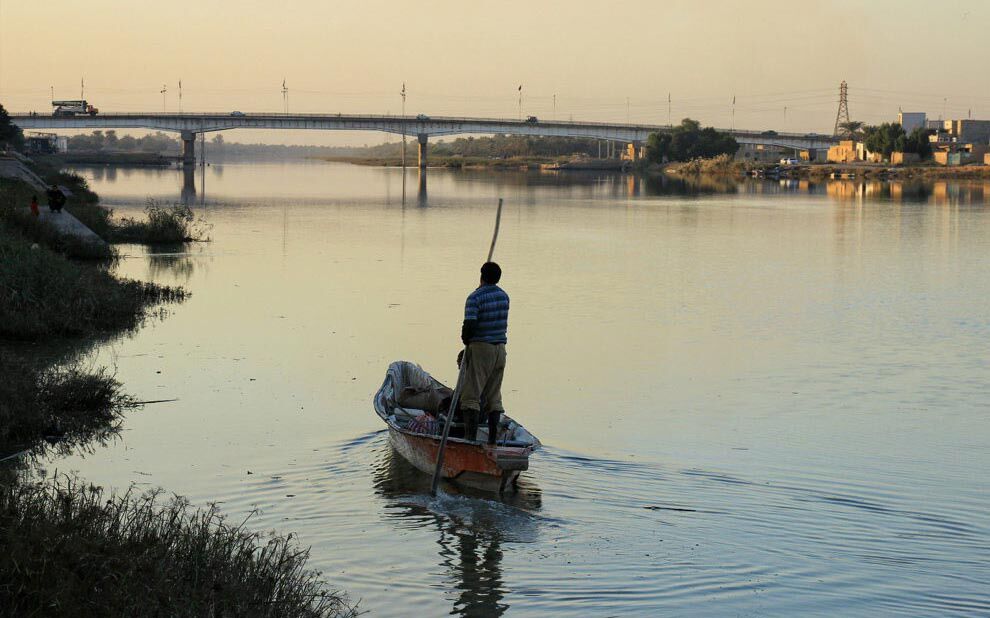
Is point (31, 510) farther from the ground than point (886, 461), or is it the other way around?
point (31, 510)

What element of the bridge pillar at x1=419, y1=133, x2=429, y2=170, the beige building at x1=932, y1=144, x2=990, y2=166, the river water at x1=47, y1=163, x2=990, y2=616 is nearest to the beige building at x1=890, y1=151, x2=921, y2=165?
the beige building at x1=932, y1=144, x2=990, y2=166

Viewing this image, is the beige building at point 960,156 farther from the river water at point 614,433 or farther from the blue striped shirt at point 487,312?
the blue striped shirt at point 487,312

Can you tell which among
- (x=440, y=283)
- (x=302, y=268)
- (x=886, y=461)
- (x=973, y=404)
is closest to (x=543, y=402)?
(x=886, y=461)

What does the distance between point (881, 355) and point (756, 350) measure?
2.14 meters

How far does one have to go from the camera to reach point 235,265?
36344 mm

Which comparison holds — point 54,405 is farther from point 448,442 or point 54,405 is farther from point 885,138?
point 885,138

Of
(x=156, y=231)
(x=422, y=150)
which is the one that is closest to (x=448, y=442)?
(x=156, y=231)

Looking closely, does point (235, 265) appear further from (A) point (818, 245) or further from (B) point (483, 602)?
(B) point (483, 602)

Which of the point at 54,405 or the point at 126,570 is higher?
the point at 126,570

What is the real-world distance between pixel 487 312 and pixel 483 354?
0.44 metres

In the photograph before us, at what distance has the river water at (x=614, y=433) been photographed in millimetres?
10414

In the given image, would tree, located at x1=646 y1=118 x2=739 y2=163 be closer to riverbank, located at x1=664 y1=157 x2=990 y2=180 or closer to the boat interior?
riverbank, located at x1=664 y1=157 x2=990 y2=180

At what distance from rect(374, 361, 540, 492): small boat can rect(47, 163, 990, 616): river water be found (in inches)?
9.1

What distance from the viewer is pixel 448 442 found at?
12656mm
